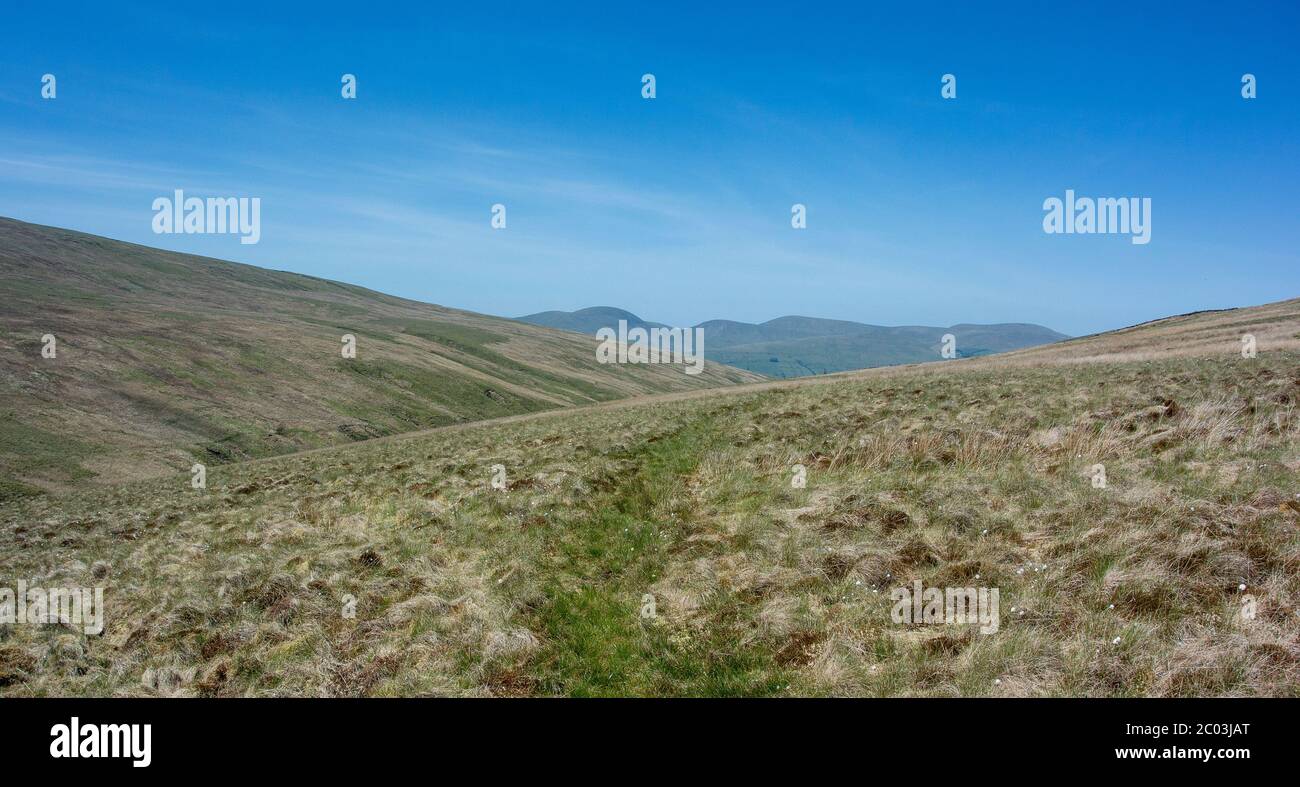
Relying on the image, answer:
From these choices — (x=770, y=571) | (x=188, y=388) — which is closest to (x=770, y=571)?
(x=770, y=571)

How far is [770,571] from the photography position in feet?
A: 35.7

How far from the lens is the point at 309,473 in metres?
27.3

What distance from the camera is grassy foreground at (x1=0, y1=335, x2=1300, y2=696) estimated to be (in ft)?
24.8

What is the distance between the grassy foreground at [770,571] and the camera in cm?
755

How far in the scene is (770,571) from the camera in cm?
1087

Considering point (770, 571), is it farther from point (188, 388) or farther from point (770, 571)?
point (188, 388)

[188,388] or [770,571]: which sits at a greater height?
[188,388]

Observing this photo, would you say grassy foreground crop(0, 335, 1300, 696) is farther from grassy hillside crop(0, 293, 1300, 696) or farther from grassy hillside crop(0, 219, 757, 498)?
grassy hillside crop(0, 219, 757, 498)

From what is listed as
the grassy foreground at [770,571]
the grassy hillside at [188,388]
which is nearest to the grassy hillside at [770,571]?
the grassy foreground at [770,571]

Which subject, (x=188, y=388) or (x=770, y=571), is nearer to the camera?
(x=770, y=571)
